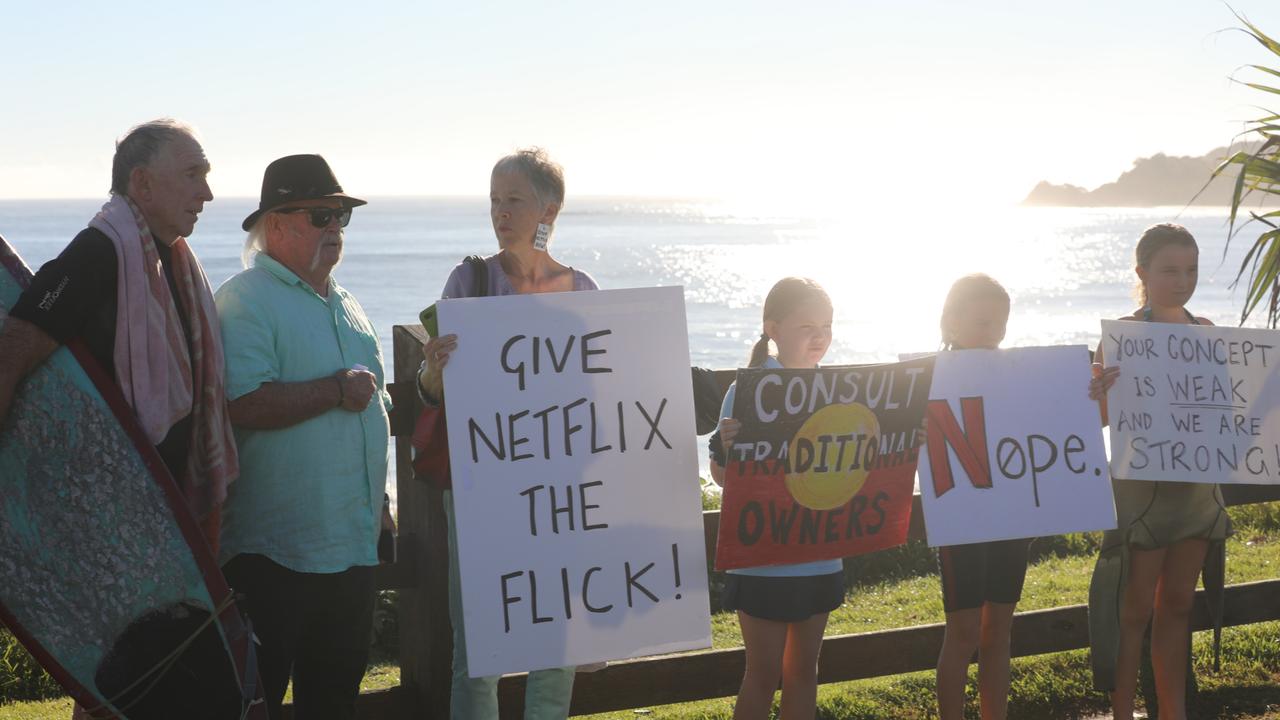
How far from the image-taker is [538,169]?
156 inches

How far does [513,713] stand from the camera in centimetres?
451

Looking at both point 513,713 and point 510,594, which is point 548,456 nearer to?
point 510,594

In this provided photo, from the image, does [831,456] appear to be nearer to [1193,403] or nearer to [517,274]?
[517,274]

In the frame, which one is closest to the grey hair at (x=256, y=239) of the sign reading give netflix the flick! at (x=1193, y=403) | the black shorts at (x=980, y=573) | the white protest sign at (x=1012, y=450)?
the white protest sign at (x=1012, y=450)

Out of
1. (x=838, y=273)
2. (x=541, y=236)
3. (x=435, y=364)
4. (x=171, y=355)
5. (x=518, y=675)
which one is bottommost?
(x=838, y=273)

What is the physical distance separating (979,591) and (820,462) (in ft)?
3.03

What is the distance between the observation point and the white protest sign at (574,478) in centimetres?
371

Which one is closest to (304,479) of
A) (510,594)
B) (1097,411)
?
(510,594)

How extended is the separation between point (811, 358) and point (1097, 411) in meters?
1.33

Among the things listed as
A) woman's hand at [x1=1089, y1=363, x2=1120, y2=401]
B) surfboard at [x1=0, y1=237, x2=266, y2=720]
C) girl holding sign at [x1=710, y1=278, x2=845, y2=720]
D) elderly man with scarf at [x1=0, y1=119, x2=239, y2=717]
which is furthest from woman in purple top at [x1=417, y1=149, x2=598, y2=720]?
woman's hand at [x1=1089, y1=363, x2=1120, y2=401]

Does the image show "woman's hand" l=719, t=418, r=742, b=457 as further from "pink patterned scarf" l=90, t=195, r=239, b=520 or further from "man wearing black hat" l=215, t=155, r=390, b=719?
"pink patterned scarf" l=90, t=195, r=239, b=520

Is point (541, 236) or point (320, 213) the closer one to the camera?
point (320, 213)

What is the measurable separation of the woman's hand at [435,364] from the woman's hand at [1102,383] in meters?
2.54

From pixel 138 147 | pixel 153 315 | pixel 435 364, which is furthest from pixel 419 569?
pixel 138 147
